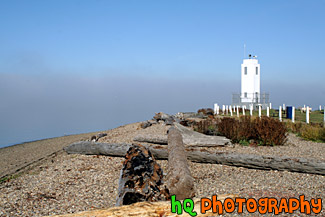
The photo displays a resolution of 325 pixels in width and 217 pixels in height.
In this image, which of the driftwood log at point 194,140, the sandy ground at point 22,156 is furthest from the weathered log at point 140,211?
the sandy ground at point 22,156

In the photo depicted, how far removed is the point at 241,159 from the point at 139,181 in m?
3.59

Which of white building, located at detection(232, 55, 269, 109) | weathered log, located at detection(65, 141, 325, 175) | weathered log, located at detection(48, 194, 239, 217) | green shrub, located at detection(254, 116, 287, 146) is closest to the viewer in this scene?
A: weathered log, located at detection(48, 194, 239, 217)

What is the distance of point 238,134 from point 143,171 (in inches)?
249

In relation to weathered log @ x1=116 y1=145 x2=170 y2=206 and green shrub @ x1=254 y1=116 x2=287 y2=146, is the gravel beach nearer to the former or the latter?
weathered log @ x1=116 y1=145 x2=170 y2=206

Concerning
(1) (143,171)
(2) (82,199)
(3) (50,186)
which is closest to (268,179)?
(1) (143,171)

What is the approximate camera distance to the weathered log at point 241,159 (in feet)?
25.6

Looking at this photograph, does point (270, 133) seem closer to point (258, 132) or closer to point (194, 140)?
point (258, 132)

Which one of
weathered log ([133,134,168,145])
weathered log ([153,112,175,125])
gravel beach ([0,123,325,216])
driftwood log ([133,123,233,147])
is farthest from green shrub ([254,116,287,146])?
weathered log ([153,112,175,125])

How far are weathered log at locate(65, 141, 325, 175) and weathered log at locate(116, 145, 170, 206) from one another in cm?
206

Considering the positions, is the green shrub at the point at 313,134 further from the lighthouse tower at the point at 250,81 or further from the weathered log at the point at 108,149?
the lighthouse tower at the point at 250,81

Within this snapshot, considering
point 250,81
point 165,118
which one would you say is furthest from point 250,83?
point 165,118

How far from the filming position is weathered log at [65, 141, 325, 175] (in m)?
7.81

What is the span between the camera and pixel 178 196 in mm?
6152

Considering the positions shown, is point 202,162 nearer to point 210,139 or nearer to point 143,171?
point 210,139
